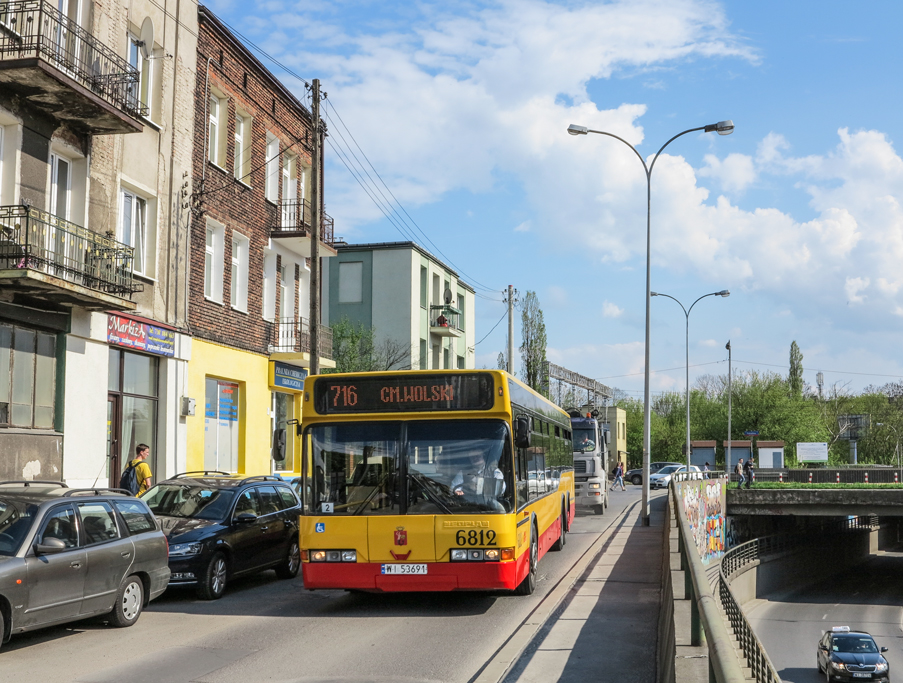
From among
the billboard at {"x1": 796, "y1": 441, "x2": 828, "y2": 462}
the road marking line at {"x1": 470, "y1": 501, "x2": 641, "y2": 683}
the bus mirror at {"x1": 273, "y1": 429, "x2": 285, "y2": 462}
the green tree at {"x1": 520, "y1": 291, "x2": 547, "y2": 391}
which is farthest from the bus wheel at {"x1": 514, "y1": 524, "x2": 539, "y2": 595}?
the billboard at {"x1": 796, "y1": 441, "x2": 828, "y2": 462}

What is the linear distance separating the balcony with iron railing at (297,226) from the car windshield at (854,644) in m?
19.3

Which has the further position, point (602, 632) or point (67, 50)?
point (67, 50)

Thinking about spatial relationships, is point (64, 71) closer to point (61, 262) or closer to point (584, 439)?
point (61, 262)

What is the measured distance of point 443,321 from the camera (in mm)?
48156

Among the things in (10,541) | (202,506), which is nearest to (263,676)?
(10,541)

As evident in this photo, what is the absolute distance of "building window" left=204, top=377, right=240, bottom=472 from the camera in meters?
23.6

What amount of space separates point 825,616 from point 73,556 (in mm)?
40616

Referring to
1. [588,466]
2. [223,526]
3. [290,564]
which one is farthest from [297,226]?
[223,526]

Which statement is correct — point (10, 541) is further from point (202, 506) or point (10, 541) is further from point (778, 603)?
point (778, 603)

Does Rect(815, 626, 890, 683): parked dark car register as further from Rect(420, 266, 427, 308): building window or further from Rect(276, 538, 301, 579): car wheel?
Rect(420, 266, 427, 308): building window

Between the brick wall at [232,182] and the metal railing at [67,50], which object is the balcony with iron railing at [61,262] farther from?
the brick wall at [232,182]

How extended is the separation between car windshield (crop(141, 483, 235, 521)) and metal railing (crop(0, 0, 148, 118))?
7.09m

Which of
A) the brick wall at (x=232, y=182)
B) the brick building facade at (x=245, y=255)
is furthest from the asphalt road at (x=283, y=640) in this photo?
the brick wall at (x=232, y=182)

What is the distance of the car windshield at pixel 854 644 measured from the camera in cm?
2841
